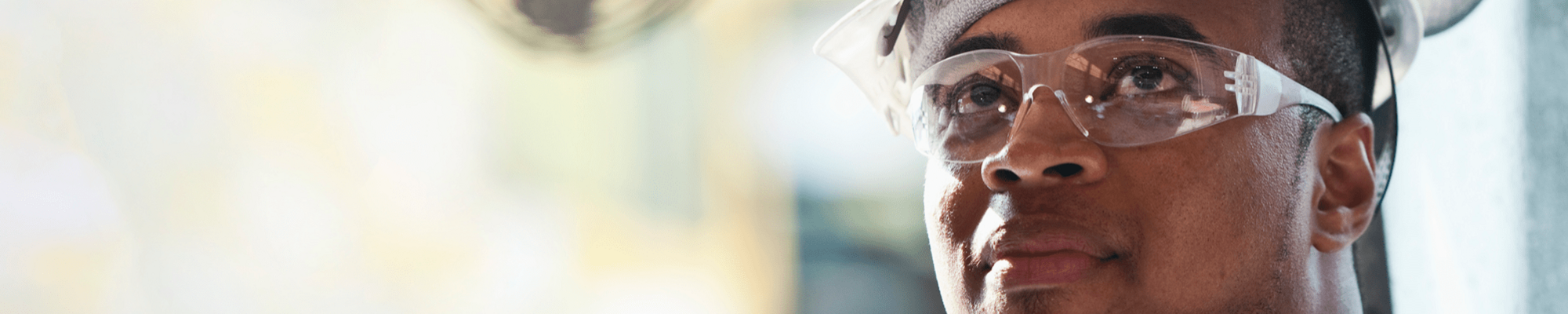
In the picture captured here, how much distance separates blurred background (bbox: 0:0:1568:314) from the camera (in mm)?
1492

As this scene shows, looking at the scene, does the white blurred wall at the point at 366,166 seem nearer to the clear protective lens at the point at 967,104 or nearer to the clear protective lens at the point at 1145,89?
the clear protective lens at the point at 967,104

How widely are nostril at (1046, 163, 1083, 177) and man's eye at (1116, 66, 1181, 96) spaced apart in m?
0.11

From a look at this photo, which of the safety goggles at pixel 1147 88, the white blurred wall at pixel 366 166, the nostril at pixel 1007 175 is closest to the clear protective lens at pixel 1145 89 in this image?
the safety goggles at pixel 1147 88

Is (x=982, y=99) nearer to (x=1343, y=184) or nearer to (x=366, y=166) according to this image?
(x=1343, y=184)

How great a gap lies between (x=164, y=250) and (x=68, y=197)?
0.68ft

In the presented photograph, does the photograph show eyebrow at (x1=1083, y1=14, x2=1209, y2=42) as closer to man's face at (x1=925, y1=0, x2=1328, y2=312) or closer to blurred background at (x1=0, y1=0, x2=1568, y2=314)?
man's face at (x1=925, y1=0, x2=1328, y2=312)

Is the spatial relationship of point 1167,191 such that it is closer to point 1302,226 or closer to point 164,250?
point 1302,226

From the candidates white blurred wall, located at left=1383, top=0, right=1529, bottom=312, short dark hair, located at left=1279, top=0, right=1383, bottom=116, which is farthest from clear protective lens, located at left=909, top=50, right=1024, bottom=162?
white blurred wall, located at left=1383, top=0, right=1529, bottom=312

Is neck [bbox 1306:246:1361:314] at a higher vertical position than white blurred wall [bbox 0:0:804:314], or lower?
lower

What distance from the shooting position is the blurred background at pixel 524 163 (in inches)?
58.7

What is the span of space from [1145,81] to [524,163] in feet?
5.76

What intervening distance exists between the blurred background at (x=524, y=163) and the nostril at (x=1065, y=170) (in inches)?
29.7

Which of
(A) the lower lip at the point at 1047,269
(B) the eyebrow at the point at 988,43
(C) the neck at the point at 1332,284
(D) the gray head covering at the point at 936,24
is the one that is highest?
(D) the gray head covering at the point at 936,24

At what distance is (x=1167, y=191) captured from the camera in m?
1.17
